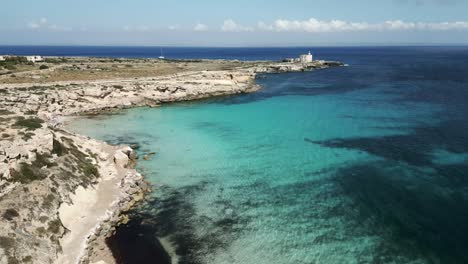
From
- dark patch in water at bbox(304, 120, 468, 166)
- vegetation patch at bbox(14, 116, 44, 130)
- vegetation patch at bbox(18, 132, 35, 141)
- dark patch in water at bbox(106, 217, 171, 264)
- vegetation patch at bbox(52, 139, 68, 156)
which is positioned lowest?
dark patch in water at bbox(106, 217, 171, 264)

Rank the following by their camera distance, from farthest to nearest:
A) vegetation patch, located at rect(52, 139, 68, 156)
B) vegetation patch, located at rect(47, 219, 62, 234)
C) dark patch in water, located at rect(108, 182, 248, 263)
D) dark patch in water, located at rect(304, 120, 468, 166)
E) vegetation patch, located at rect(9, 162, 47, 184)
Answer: dark patch in water, located at rect(304, 120, 468, 166) < vegetation patch, located at rect(52, 139, 68, 156) < vegetation patch, located at rect(9, 162, 47, 184) < vegetation patch, located at rect(47, 219, 62, 234) < dark patch in water, located at rect(108, 182, 248, 263)

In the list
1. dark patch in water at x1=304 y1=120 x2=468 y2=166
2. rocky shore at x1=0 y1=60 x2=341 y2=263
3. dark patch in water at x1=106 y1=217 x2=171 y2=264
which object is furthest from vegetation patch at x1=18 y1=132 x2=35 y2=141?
dark patch in water at x1=304 y1=120 x2=468 y2=166

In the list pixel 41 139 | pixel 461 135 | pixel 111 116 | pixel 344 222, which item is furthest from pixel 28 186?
pixel 461 135

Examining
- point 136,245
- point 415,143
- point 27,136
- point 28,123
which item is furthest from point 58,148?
point 415,143

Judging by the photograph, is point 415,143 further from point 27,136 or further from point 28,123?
→ point 28,123

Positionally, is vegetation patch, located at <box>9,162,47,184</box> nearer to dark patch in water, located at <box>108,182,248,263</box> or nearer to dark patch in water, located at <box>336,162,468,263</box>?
dark patch in water, located at <box>108,182,248,263</box>

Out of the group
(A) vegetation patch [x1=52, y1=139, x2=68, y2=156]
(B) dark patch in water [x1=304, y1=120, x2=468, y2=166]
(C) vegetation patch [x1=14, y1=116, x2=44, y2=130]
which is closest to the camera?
(A) vegetation patch [x1=52, y1=139, x2=68, y2=156]
